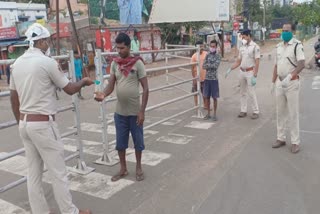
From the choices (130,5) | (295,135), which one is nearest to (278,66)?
(295,135)

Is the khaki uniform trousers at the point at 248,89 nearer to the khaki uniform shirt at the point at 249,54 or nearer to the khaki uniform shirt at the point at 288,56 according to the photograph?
the khaki uniform shirt at the point at 249,54

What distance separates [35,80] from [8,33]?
22.3 metres

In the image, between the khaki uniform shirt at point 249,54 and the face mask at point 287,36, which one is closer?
the face mask at point 287,36

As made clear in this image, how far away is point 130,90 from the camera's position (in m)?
4.89

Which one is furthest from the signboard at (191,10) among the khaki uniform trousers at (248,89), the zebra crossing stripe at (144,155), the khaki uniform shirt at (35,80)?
the khaki uniform shirt at (35,80)

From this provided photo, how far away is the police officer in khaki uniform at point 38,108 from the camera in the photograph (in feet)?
11.5

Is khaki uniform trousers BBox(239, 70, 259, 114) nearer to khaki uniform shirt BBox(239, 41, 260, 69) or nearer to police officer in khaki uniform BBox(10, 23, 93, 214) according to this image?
khaki uniform shirt BBox(239, 41, 260, 69)

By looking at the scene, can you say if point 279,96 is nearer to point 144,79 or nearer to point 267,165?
point 267,165

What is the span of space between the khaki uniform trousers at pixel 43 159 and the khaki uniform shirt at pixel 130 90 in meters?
1.33

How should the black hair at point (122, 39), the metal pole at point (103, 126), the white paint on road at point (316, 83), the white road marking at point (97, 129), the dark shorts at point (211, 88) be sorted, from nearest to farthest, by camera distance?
the black hair at point (122, 39) < the metal pole at point (103, 126) < the white road marking at point (97, 129) < the dark shorts at point (211, 88) < the white paint on road at point (316, 83)

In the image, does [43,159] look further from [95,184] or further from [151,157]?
[151,157]

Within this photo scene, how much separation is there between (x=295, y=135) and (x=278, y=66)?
116 centimetres

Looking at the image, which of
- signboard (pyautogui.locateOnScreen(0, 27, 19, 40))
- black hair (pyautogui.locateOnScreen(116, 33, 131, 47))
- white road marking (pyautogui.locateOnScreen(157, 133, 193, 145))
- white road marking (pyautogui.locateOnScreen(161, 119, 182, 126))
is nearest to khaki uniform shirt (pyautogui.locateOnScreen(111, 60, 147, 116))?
black hair (pyautogui.locateOnScreen(116, 33, 131, 47))

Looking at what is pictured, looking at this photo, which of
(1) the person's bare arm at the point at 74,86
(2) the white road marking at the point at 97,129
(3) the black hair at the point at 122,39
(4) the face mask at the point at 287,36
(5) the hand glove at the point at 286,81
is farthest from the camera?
(2) the white road marking at the point at 97,129
